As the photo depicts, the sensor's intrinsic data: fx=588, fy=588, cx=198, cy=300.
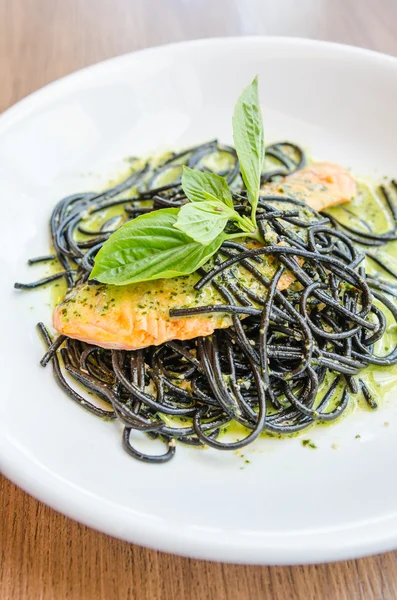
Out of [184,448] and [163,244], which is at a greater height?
[163,244]

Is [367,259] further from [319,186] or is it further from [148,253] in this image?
[148,253]

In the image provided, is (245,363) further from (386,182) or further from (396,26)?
(396,26)

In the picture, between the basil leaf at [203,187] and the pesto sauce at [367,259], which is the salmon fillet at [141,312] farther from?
the basil leaf at [203,187]

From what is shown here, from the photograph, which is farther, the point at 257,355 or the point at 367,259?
the point at 367,259

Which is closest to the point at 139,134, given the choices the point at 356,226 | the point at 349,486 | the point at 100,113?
the point at 100,113

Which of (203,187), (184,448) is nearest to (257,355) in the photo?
(184,448)
